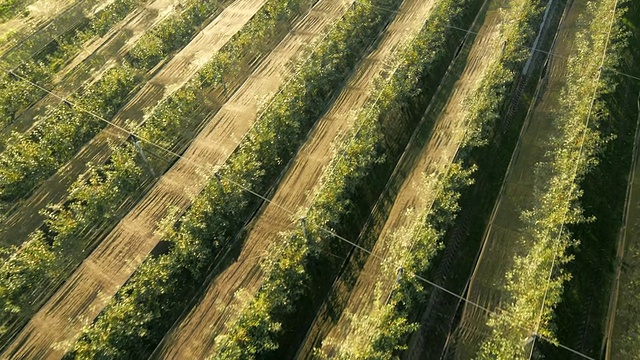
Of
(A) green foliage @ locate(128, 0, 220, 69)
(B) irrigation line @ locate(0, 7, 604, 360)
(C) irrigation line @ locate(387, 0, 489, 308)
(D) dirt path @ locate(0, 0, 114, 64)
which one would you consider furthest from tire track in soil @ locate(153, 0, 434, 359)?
(D) dirt path @ locate(0, 0, 114, 64)

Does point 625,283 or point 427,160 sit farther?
point 427,160

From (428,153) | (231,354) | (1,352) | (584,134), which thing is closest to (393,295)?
(231,354)

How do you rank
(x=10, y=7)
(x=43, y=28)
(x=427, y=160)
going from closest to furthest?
(x=427, y=160) < (x=43, y=28) < (x=10, y=7)

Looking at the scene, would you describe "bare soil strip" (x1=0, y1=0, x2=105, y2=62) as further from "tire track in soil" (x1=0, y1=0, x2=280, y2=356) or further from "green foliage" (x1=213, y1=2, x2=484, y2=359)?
"green foliage" (x1=213, y1=2, x2=484, y2=359)

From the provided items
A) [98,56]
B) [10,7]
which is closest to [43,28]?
[10,7]

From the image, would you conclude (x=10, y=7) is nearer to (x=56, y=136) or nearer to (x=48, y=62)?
(x=48, y=62)

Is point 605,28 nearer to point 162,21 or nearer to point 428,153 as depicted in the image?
point 428,153
